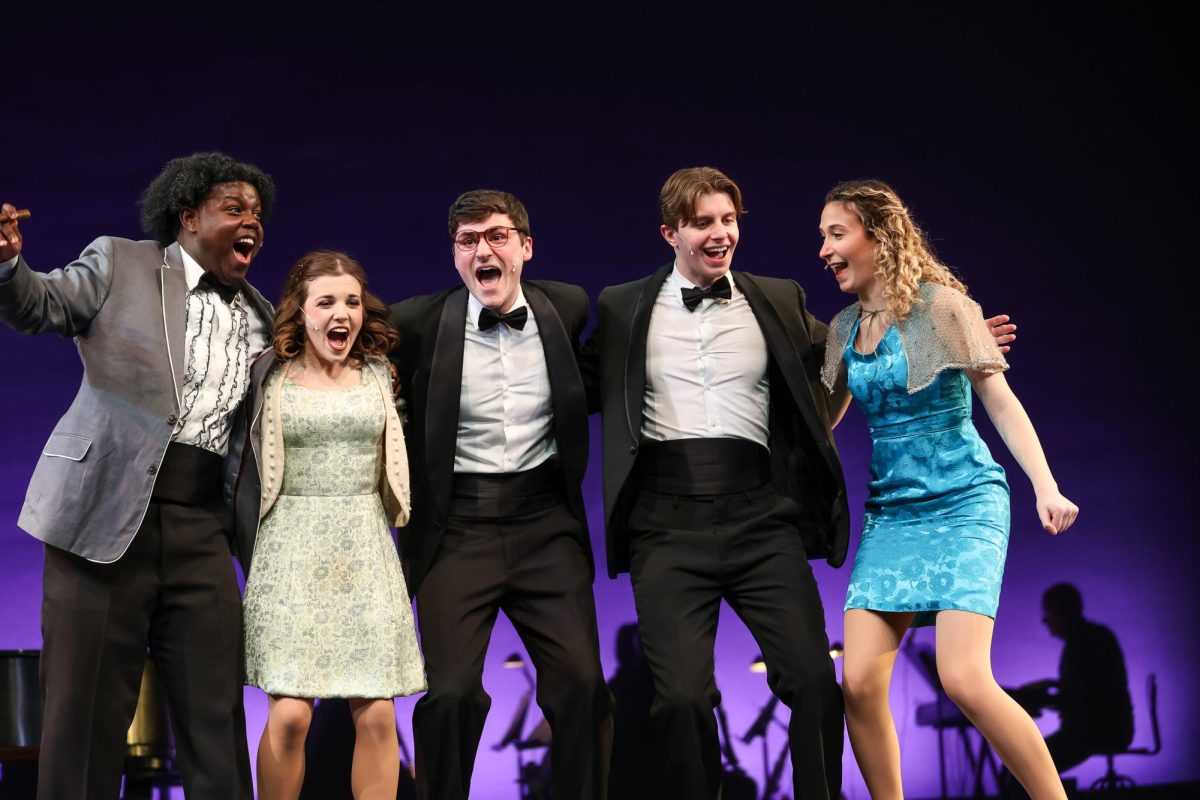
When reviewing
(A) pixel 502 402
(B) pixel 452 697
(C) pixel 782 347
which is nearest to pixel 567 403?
(A) pixel 502 402

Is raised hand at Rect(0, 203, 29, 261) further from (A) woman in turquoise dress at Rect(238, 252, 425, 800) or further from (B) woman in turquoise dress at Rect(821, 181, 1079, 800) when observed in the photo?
(B) woman in turquoise dress at Rect(821, 181, 1079, 800)

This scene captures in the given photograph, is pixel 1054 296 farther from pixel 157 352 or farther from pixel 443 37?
pixel 157 352

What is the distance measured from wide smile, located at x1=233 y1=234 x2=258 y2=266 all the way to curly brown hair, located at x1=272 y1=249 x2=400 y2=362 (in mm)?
139

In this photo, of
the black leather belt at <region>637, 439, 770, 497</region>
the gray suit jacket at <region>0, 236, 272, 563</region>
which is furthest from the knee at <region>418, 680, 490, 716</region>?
the gray suit jacket at <region>0, 236, 272, 563</region>

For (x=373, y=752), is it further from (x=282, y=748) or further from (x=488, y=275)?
(x=488, y=275)

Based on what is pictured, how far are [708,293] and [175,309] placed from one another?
151cm

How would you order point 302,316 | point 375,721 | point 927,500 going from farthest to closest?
point 302,316
point 927,500
point 375,721

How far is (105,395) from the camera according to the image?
3.26m

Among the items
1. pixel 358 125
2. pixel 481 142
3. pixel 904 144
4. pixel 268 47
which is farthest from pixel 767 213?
pixel 268 47

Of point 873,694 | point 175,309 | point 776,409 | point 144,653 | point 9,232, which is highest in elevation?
point 9,232

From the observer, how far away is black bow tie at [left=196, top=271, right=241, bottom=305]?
3.48 metres

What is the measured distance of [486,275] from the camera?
3682 millimetres

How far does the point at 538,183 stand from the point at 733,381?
2345 millimetres

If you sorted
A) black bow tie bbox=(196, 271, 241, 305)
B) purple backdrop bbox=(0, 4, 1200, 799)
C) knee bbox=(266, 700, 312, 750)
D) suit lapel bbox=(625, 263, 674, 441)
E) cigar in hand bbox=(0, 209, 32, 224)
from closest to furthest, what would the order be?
1. cigar in hand bbox=(0, 209, 32, 224)
2. knee bbox=(266, 700, 312, 750)
3. black bow tie bbox=(196, 271, 241, 305)
4. suit lapel bbox=(625, 263, 674, 441)
5. purple backdrop bbox=(0, 4, 1200, 799)
